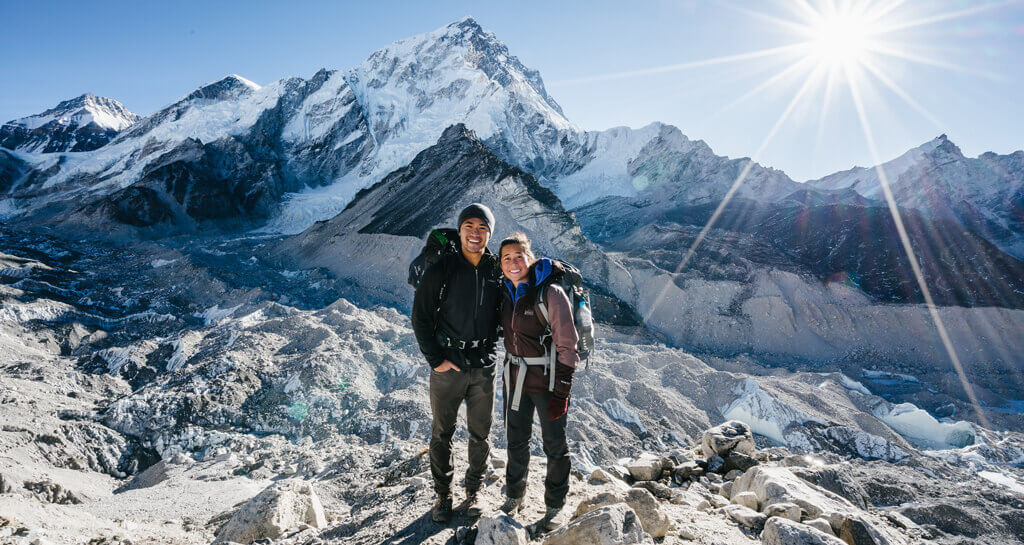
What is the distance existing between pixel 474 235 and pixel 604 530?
173 cm

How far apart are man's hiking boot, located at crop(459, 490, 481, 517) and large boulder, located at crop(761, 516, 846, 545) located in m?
1.68

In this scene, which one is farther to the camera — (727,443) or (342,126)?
(342,126)

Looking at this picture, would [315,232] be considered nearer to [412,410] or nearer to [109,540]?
[412,410]

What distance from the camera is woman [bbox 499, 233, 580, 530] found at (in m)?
2.51

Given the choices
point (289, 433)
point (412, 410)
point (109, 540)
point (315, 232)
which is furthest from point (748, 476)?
point (315, 232)

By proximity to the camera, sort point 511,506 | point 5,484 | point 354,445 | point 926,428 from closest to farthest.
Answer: point 511,506 < point 5,484 < point 354,445 < point 926,428

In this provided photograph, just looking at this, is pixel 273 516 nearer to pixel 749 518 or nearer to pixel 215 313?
pixel 749 518

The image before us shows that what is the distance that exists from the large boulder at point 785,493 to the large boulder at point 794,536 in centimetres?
81

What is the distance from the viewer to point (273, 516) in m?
3.18

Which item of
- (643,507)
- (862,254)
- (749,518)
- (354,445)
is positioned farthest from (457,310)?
(862,254)

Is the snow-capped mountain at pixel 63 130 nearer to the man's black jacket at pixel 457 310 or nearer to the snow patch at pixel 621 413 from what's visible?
the snow patch at pixel 621 413

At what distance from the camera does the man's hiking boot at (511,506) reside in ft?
9.04

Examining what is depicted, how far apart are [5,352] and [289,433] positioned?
26.0ft

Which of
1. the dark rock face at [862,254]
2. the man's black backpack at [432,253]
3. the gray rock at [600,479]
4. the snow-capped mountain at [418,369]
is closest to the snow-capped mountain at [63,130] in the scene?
the snow-capped mountain at [418,369]
